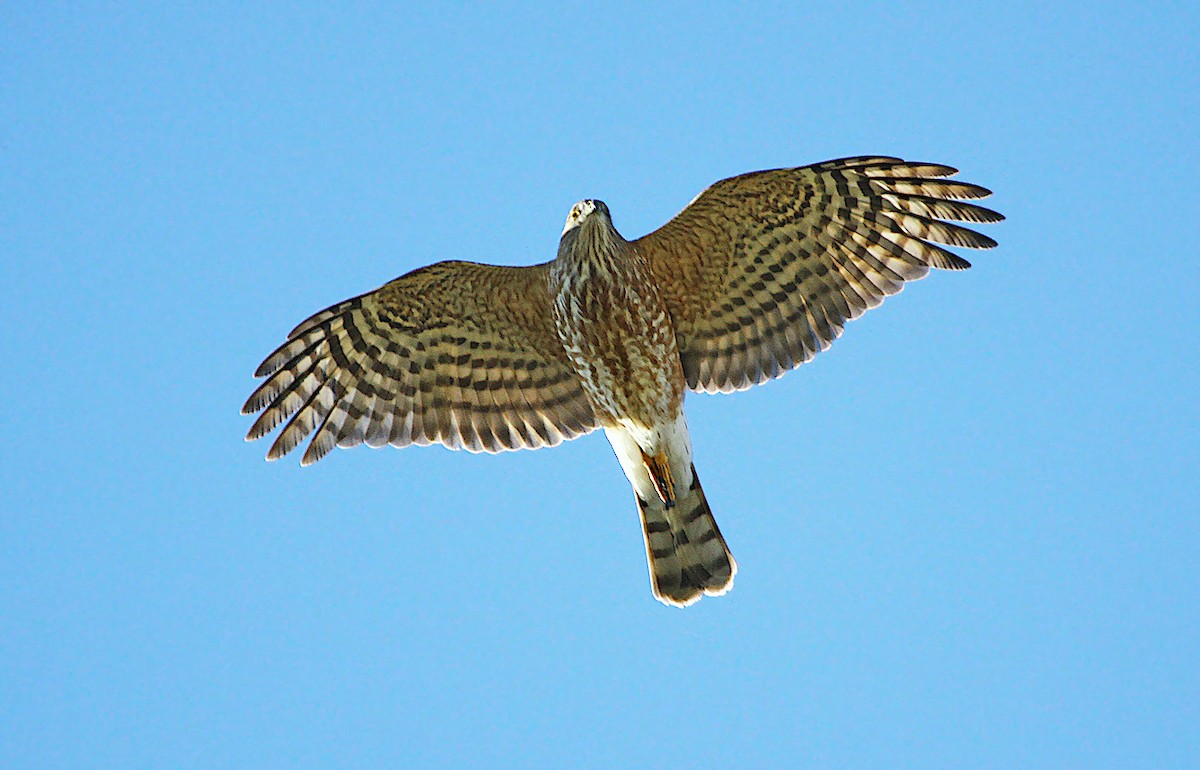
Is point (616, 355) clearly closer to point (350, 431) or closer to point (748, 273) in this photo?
point (748, 273)

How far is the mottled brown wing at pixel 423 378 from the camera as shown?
8.45 metres

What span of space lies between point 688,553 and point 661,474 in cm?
58

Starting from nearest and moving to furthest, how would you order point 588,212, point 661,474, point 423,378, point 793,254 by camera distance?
point 588,212 → point 661,474 → point 793,254 → point 423,378

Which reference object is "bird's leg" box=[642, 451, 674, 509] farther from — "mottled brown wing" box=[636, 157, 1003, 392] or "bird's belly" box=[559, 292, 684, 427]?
"mottled brown wing" box=[636, 157, 1003, 392]

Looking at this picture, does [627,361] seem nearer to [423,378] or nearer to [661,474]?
[661,474]

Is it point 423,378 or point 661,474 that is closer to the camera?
point 661,474

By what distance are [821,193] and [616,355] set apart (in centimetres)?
183

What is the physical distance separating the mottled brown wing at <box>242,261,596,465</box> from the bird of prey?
12 millimetres

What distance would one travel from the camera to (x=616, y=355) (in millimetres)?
8008

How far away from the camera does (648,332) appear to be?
8.05 meters

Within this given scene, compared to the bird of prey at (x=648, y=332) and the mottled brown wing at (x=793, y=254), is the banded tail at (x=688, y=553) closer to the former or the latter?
the bird of prey at (x=648, y=332)

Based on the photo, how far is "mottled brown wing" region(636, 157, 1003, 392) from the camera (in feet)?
26.7

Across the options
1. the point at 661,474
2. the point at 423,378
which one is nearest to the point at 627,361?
the point at 661,474

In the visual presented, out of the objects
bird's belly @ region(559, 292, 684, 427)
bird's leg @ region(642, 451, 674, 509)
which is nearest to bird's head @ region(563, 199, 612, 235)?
bird's belly @ region(559, 292, 684, 427)
